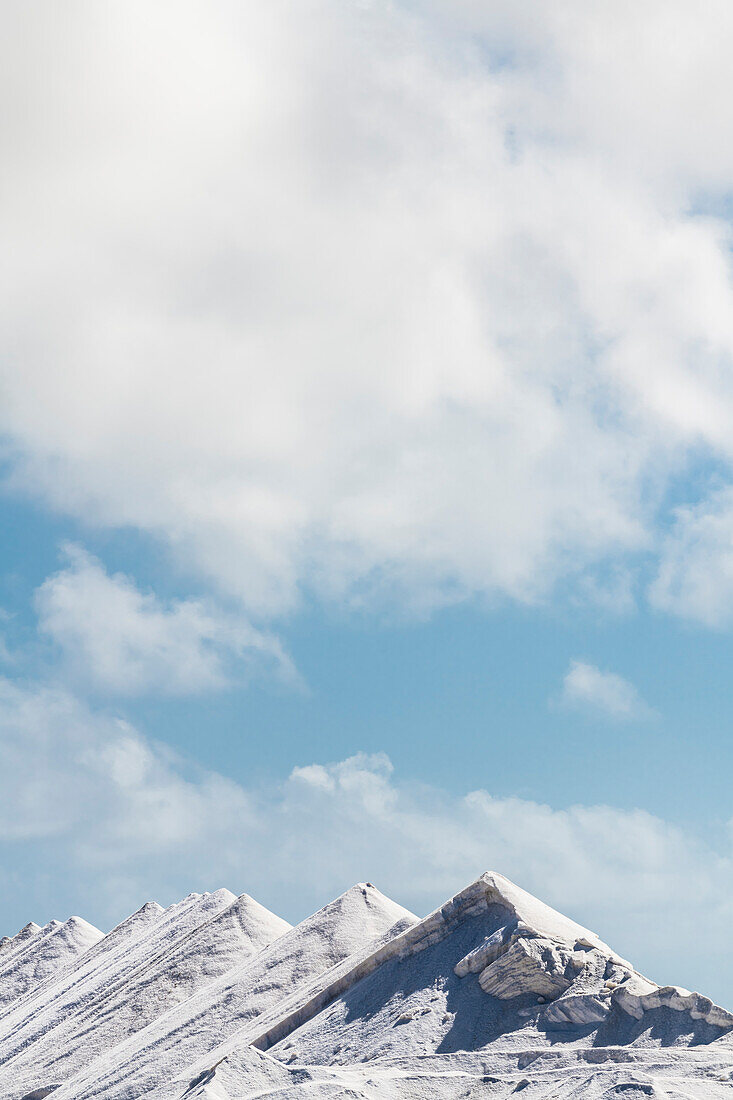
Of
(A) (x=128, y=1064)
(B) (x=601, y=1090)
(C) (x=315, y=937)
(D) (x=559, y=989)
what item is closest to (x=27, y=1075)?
(A) (x=128, y=1064)

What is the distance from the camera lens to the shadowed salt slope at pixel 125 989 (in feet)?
86.6

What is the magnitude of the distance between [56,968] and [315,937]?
1878 centimetres

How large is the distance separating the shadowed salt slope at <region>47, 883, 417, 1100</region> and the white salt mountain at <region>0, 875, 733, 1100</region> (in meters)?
0.05

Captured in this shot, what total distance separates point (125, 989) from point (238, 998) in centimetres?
550

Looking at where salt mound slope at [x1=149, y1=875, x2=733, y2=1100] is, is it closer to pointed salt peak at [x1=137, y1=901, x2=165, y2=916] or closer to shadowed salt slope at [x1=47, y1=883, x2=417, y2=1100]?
shadowed salt slope at [x1=47, y1=883, x2=417, y2=1100]

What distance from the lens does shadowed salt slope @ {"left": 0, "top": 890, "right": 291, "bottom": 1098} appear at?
2639 cm

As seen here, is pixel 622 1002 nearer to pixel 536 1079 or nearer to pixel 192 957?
pixel 536 1079

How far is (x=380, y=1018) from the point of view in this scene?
783 inches

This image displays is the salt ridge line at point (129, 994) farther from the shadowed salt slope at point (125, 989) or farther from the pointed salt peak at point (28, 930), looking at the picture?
the pointed salt peak at point (28, 930)

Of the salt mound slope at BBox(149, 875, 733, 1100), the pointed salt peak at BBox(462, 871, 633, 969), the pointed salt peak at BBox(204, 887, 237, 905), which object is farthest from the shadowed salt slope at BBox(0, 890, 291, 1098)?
the pointed salt peak at BBox(462, 871, 633, 969)

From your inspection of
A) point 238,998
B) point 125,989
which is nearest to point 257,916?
point 125,989

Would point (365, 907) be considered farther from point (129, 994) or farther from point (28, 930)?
point (28, 930)

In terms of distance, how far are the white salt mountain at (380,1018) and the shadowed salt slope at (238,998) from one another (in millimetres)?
48

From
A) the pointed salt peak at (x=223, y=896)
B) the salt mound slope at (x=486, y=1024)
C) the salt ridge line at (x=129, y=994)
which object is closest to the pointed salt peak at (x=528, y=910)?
the salt mound slope at (x=486, y=1024)
